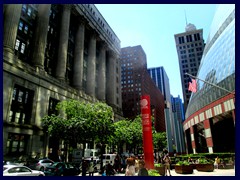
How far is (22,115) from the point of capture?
33281 millimetres

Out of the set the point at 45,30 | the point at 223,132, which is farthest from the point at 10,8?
the point at 223,132

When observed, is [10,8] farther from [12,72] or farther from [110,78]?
[110,78]

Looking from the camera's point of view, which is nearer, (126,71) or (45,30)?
(45,30)

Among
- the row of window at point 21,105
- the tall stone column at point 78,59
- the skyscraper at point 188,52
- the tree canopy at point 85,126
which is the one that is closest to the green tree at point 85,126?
the tree canopy at point 85,126

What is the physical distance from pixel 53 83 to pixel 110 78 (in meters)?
34.4

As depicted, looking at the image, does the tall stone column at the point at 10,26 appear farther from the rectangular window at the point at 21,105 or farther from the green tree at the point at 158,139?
the green tree at the point at 158,139

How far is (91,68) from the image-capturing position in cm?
5784

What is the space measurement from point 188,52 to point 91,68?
108 meters

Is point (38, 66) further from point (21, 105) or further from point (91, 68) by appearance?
point (91, 68)

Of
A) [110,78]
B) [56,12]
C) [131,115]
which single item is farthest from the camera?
[131,115]

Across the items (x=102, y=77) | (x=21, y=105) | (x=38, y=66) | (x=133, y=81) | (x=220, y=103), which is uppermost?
(x=133, y=81)

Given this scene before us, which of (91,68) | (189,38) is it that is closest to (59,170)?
(91,68)

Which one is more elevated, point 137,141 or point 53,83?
point 53,83

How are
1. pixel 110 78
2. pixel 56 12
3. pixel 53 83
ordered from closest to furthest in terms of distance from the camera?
1. pixel 53 83
2. pixel 56 12
3. pixel 110 78
